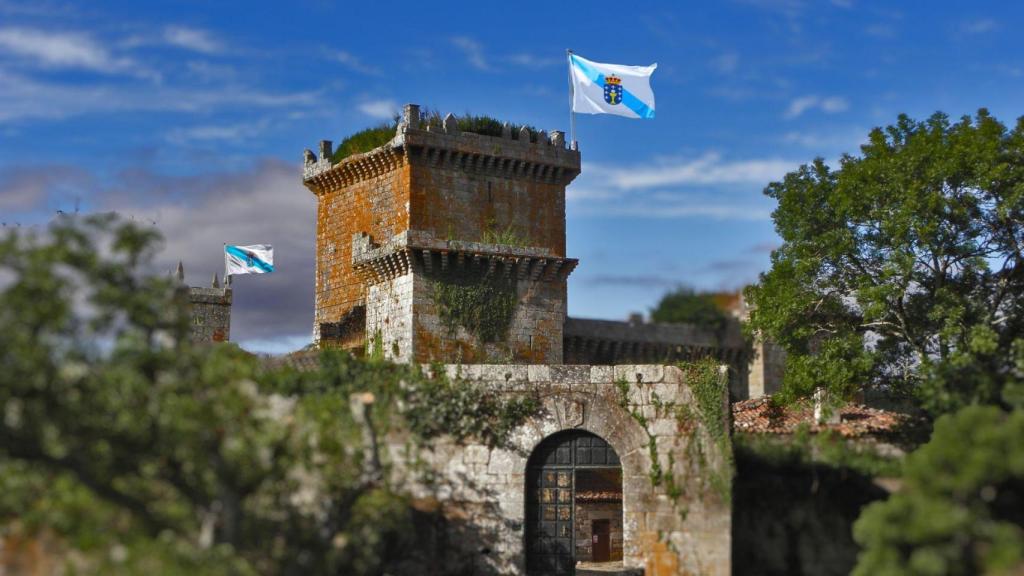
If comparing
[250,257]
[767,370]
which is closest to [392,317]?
[250,257]

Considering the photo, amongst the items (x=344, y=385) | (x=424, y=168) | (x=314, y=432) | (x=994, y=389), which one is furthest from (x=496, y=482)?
(x=424, y=168)

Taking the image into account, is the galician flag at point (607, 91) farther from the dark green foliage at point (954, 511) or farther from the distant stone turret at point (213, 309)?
the dark green foliage at point (954, 511)

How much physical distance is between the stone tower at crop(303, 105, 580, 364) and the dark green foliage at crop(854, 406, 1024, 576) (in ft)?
51.0

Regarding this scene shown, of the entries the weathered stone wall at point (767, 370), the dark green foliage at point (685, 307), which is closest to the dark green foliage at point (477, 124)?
the weathered stone wall at point (767, 370)

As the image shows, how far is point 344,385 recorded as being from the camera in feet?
74.3

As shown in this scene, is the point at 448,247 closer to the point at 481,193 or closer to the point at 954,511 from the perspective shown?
the point at 481,193

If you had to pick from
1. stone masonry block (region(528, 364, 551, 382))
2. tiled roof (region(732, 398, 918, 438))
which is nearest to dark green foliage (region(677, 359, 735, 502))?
tiled roof (region(732, 398, 918, 438))

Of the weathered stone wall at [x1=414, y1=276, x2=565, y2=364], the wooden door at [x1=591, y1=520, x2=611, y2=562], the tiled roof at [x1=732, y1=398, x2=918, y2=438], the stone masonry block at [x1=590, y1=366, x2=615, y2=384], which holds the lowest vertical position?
the wooden door at [x1=591, y1=520, x2=611, y2=562]

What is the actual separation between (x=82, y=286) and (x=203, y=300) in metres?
23.1

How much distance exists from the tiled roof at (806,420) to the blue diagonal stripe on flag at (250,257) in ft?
48.3

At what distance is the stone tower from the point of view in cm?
3288

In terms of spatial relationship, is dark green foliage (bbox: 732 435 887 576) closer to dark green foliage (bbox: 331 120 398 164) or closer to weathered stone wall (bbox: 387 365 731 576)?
weathered stone wall (bbox: 387 365 731 576)

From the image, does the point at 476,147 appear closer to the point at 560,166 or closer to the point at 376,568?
the point at 560,166

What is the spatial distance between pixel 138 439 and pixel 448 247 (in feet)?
57.5
